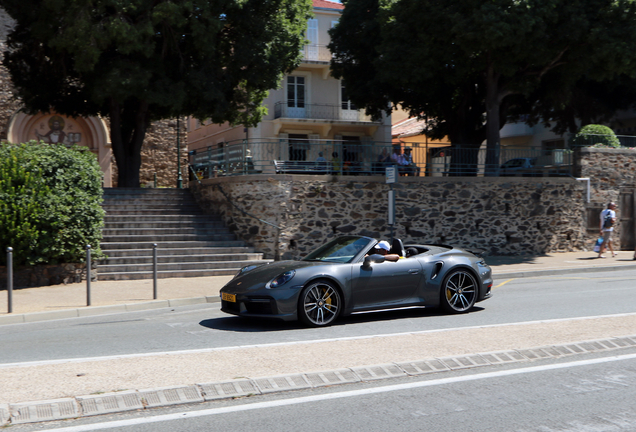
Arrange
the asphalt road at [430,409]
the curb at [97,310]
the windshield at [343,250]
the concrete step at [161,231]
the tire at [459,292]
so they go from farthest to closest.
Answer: the concrete step at [161,231] < the curb at [97,310] < the tire at [459,292] < the windshield at [343,250] < the asphalt road at [430,409]

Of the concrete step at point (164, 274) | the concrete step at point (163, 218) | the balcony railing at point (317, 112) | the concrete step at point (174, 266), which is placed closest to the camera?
the concrete step at point (164, 274)

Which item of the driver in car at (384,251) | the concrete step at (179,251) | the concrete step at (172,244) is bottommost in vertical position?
the concrete step at (179,251)

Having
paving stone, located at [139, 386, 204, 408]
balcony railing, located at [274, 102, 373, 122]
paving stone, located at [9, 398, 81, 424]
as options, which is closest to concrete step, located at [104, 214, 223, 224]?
paving stone, located at [139, 386, 204, 408]

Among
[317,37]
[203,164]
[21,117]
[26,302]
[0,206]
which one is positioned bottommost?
[26,302]

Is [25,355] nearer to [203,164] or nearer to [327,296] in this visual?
[327,296]

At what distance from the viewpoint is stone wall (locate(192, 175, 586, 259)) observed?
689 inches

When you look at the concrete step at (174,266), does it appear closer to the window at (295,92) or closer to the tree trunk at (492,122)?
the tree trunk at (492,122)

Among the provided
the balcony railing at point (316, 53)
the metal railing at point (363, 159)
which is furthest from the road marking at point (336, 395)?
the balcony railing at point (316, 53)

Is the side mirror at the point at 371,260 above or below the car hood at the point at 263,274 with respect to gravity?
above

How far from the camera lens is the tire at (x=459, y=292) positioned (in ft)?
30.9

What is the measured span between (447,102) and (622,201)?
7.33m

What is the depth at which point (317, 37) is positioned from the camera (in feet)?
116

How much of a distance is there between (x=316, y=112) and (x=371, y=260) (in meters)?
27.4

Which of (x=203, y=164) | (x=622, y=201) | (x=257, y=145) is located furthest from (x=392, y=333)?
(x=622, y=201)
